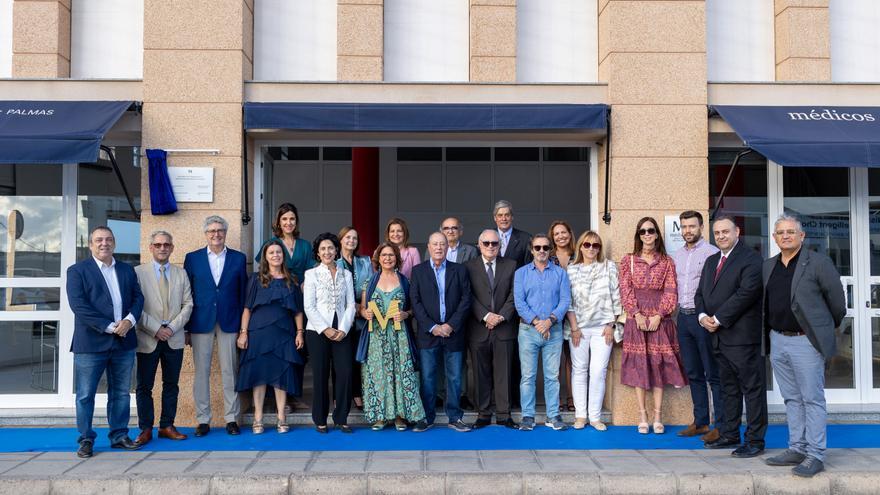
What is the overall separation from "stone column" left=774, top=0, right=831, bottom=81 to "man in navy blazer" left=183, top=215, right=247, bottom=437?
604 cm

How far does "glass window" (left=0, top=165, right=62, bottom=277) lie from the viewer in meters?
7.18

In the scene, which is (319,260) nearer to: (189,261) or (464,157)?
(189,261)

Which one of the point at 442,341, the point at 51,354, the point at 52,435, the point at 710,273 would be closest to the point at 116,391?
the point at 52,435

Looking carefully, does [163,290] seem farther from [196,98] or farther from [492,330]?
[492,330]

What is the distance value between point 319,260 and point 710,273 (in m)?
3.67

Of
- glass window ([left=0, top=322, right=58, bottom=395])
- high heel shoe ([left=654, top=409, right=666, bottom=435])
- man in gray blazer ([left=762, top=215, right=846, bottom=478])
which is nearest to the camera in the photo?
man in gray blazer ([left=762, top=215, right=846, bottom=478])

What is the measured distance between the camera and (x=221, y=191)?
22.4ft

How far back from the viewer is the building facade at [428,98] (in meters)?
6.82

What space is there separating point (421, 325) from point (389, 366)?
1.60ft

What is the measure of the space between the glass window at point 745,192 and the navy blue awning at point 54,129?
614cm

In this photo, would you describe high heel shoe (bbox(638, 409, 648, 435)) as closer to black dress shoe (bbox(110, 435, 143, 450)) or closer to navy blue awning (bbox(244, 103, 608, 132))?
navy blue awning (bbox(244, 103, 608, 132))

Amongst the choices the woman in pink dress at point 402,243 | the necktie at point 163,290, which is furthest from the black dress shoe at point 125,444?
the woman in pink dress at point 402,243

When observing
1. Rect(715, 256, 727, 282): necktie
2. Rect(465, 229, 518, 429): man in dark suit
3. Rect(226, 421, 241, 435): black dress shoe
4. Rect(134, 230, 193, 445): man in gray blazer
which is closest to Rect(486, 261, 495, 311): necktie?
Rect(465, 229, 518, 429): man in dark suit

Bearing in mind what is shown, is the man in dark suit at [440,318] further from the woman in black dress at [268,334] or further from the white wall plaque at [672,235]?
the white wall plaque at [672,235]
